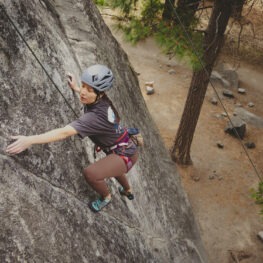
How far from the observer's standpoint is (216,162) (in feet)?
43.8

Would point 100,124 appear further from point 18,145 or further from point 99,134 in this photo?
point 18,145

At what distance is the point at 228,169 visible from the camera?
13062 mm

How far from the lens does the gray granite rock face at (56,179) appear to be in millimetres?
3400

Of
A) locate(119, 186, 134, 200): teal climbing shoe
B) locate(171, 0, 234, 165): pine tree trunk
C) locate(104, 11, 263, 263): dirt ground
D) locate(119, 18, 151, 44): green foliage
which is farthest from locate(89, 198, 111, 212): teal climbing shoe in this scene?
locate(104, 11, 263, 263): dirt ground

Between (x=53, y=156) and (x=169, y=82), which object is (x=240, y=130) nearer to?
(x=169, y=82)

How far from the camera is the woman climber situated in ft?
11.5

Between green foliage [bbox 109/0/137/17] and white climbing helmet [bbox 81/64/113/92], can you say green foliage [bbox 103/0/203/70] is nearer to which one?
green foliage [bbox 109/0/137/17]

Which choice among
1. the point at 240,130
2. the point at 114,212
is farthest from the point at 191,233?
the point at 240,130

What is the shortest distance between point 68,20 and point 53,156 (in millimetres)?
3755

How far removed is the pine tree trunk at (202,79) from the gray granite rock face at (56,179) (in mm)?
Answer: 3498

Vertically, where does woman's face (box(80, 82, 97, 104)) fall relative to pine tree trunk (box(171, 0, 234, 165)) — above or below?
above

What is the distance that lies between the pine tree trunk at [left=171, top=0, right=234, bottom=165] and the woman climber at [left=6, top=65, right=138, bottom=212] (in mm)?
4571

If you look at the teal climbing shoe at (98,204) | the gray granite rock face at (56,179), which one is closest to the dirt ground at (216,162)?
the gray granite rock face at (56,179)

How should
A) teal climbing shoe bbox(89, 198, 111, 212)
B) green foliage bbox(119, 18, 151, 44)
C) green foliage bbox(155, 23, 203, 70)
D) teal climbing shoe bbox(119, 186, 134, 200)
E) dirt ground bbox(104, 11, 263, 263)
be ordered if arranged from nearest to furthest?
1. teal climbing shoe bbox(89, 198, 111, 212)
2. teal climbing shoe bbox(119, 186, 134, 200)
3. green foliage bbox(155, 23, 203, 70)
4. green foliage bbox(119, 18, 151, 44)
5. dirt ground bbox(104, 11, 263, 263)
